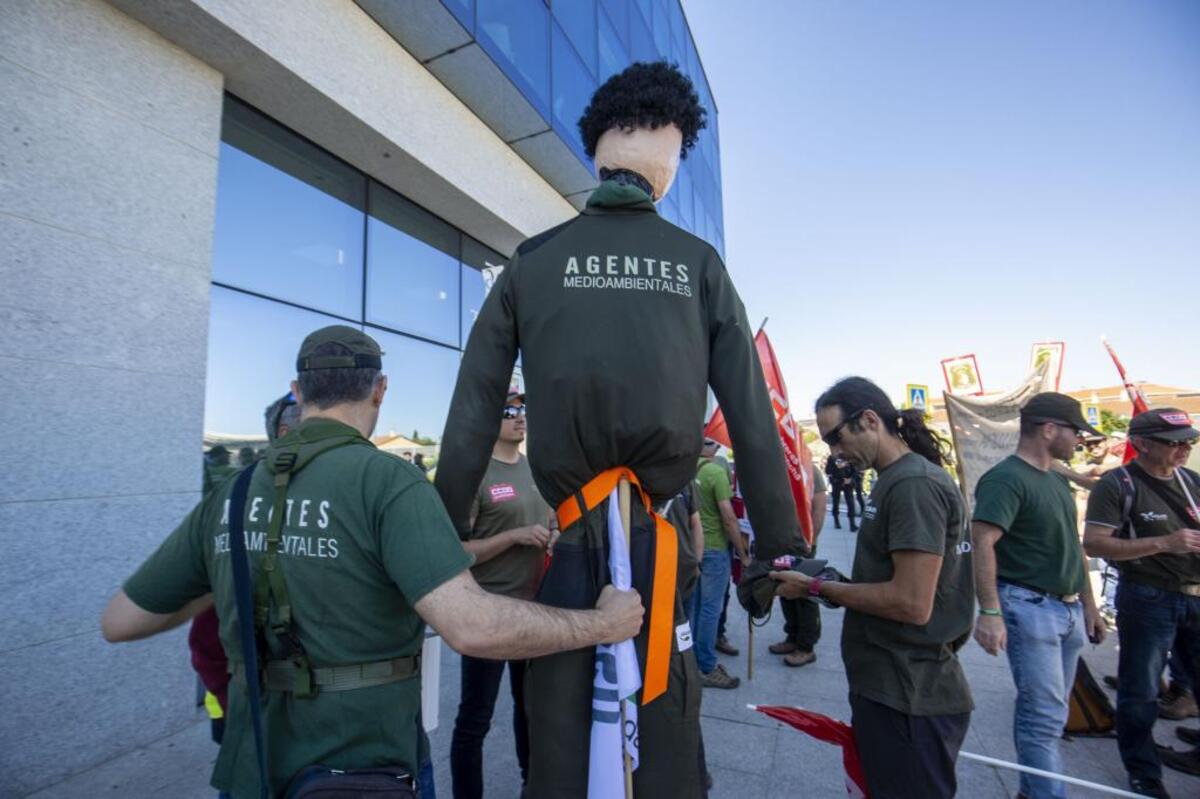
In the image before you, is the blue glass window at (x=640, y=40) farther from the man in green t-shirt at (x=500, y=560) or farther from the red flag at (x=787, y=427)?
the man in green t-shirt at (x=500, y=560)

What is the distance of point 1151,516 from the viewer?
10.5ft

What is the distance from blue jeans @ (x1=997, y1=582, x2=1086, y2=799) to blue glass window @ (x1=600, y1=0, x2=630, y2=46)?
9438 millimetres

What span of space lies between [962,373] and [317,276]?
11315mm

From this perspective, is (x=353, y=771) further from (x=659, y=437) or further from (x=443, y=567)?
(x=659, y=437)

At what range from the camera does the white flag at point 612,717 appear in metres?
1.11

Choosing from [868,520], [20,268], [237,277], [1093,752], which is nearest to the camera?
[868,520]

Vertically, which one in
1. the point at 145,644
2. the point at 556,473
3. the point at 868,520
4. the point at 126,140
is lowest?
the point at 145,644

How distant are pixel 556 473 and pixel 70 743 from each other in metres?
3.52

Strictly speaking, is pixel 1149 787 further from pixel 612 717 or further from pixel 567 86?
pixel 567 86

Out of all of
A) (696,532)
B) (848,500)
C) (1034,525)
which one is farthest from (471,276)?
(848,500)

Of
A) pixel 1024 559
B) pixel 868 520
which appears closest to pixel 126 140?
pixel 868 520

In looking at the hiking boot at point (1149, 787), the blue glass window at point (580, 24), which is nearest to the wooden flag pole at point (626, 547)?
the hiking boot at point (1149, 787)

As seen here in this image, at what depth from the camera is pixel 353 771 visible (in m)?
1.27

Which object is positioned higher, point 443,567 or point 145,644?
point 443,567
